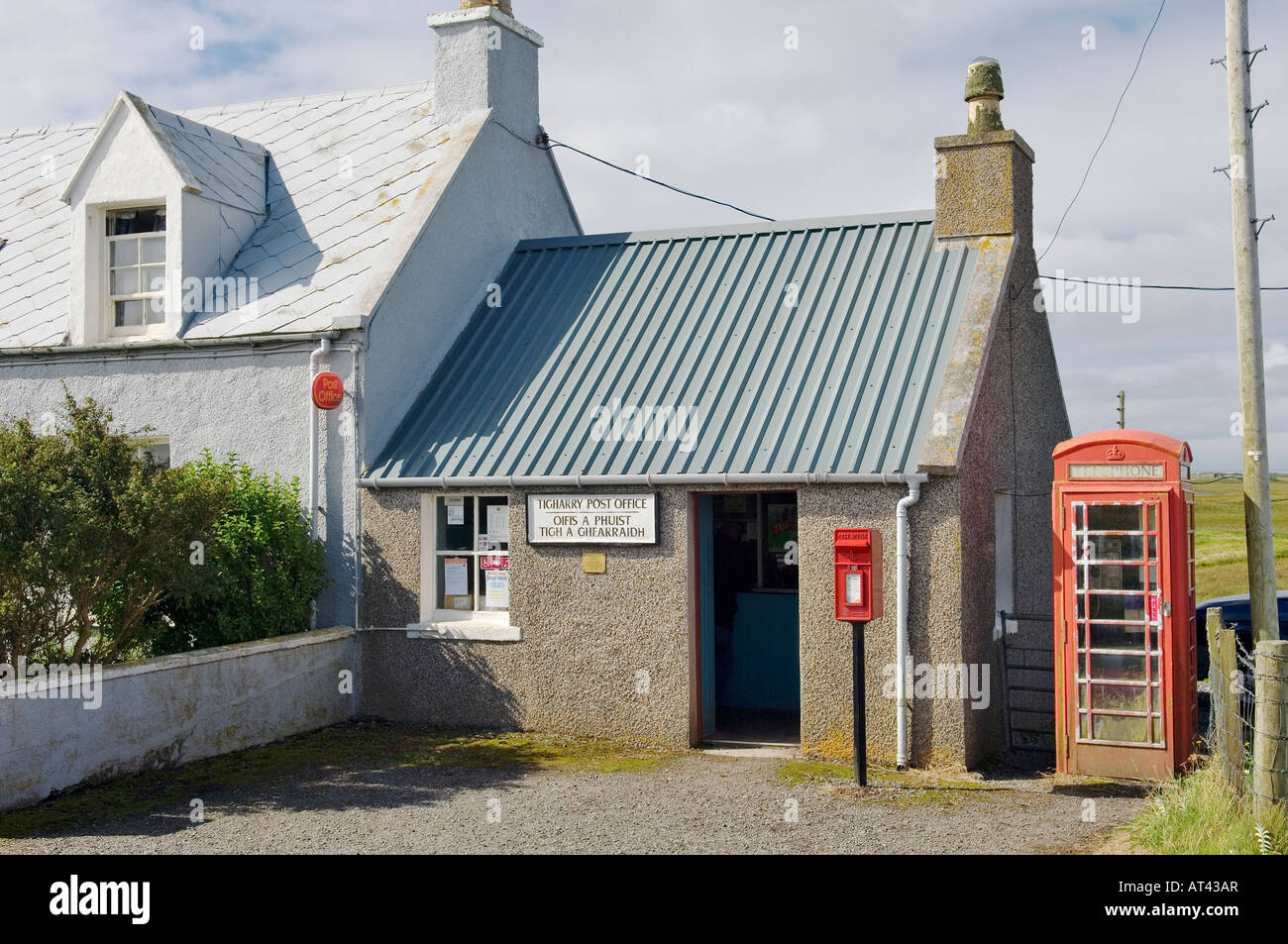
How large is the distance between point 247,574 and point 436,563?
186cm

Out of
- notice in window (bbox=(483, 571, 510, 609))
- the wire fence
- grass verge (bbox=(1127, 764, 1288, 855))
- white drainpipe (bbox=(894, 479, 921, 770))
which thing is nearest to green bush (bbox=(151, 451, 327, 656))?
notice in window (bbox=(483, 571, 510, 609))

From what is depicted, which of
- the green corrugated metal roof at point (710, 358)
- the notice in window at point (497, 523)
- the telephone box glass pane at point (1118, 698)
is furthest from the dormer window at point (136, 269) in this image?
the telephone box glass pane at point (1118, 698)

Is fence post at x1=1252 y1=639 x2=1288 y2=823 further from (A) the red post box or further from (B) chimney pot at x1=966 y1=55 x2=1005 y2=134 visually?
(B) chimney pot at x1=966 y1=55 x2=1005 y2=134

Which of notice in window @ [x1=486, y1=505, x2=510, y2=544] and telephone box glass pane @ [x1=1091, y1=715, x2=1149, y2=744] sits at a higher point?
notice in window @ [x1=486, y1=505, x2=510, y2=544]

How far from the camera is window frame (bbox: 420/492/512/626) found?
490 inches

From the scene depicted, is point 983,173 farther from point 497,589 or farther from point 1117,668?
point 497,589

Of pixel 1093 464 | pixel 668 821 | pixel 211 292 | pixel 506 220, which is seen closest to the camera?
pixel 668 821

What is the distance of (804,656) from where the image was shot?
1089 cm

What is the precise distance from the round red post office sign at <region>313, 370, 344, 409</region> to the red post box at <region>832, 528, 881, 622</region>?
5496mm

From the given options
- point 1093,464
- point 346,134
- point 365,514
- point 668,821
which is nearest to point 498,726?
point 365,514

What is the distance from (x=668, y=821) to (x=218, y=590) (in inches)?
196

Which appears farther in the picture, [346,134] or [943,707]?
[346,134]
